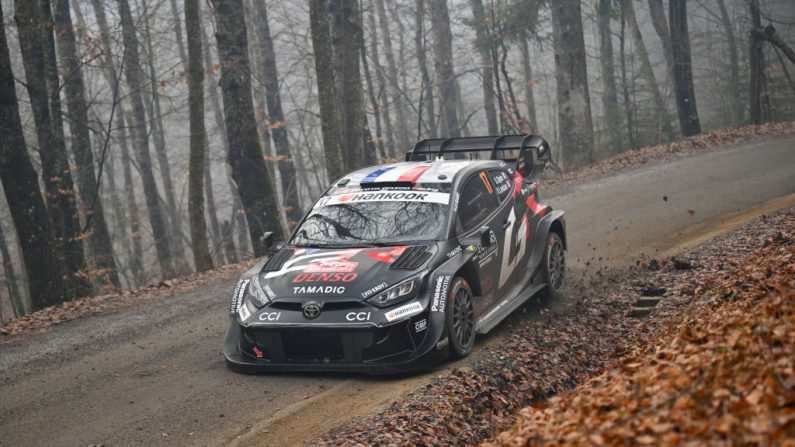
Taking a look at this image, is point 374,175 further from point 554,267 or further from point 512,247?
point 554,267

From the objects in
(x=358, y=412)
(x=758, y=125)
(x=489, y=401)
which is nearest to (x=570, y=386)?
(x=489, y=401)

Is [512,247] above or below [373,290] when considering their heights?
below

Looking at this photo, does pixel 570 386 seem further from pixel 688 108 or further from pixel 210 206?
pixel 210 206

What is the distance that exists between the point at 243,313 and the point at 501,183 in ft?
12.4

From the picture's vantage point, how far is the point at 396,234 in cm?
873

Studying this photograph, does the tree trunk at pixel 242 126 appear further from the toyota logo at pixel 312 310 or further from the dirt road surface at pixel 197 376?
the toyota logo at pixel 312 310

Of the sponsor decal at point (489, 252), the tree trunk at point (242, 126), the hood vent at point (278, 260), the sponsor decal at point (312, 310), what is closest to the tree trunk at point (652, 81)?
the tree trunk at point (242, 126)

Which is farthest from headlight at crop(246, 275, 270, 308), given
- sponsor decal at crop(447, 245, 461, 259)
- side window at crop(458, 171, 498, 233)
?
side window at crop(458, 171, 498, 233)

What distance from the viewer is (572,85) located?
23.7 metres

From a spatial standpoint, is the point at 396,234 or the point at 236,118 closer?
the point at 396,234

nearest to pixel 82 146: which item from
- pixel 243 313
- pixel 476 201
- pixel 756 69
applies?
pixel 476 201

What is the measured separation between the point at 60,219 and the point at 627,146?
795 inches

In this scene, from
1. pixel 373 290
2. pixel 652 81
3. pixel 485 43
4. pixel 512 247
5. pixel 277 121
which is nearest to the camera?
pixel 373 290

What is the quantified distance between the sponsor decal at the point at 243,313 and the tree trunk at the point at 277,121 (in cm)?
2210
